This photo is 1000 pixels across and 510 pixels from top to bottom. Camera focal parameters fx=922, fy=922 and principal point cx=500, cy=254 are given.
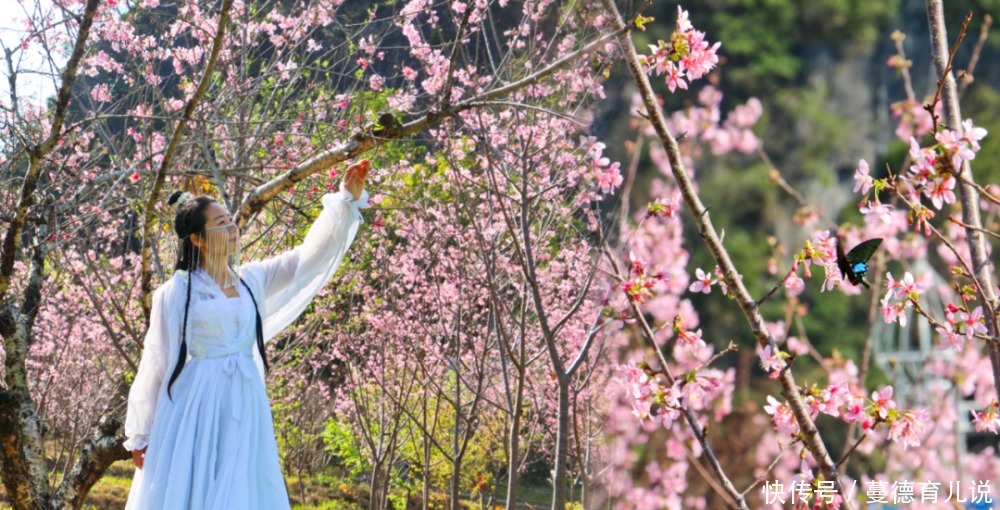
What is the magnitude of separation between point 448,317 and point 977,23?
9836 mm

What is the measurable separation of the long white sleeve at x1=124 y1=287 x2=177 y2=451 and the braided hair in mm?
31

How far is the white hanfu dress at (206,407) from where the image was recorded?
138 cm

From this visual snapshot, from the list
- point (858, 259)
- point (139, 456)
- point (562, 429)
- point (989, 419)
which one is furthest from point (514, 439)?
point (858, 259)

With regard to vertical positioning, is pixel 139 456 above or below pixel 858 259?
below

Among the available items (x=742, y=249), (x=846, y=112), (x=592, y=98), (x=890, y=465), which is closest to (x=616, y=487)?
(x=890, y=465)

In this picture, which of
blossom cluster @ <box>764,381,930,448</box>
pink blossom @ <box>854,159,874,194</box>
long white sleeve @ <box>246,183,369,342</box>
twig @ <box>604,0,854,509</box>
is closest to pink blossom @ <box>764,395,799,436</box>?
blossom cluster @ <box>764,381,930,448</box>

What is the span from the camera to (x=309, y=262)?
1531mm

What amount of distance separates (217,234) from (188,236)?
0.18 ft

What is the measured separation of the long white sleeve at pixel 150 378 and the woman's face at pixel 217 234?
0.09 metres

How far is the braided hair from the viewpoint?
1.43 metres

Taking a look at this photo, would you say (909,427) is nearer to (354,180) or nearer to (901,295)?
(901,295)

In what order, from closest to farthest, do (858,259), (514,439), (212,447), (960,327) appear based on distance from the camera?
(858,259) → (960,327) → (212,447) → (514,439)

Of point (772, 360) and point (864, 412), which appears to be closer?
point (772, 360)

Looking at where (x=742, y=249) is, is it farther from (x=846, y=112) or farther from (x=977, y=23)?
(x=977, y=23)
